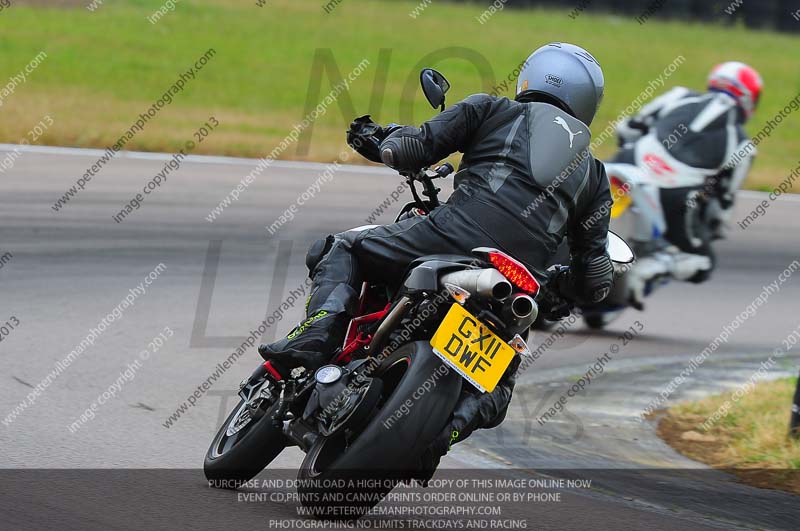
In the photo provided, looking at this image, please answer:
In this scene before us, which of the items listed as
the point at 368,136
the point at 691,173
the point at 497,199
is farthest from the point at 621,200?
the point at 497,199

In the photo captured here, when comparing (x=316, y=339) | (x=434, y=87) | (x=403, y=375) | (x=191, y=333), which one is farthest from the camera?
(x=191, y=333)

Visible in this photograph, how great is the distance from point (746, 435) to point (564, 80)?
2.79 m

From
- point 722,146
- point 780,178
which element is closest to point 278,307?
point 722,146

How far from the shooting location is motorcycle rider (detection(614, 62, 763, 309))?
10.3m

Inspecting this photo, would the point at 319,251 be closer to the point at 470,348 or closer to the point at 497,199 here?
the point at 497,199

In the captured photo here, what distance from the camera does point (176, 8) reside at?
28234 mm

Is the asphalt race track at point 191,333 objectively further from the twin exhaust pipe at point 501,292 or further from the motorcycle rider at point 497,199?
the twin exhaust pipe at point 501,292

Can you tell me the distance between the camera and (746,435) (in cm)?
711

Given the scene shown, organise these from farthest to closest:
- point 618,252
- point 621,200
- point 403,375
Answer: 1. point 621,200
2. point 618,252
3. point 403,375

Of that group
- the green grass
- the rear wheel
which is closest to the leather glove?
the rear wheel

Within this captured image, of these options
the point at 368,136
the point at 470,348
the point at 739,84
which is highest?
the point at 368,136

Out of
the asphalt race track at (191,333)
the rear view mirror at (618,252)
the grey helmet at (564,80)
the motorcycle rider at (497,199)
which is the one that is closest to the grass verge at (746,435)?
the asphalt race track at (191,333)

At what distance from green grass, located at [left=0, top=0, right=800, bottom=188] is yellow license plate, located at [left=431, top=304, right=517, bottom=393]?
11.0 m

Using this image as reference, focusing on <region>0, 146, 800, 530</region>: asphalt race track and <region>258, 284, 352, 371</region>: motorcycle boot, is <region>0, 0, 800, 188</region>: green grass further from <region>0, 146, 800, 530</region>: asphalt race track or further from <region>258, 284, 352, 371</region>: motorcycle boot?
<region>258, 284, 352, 371</region>: motorcycle boot
